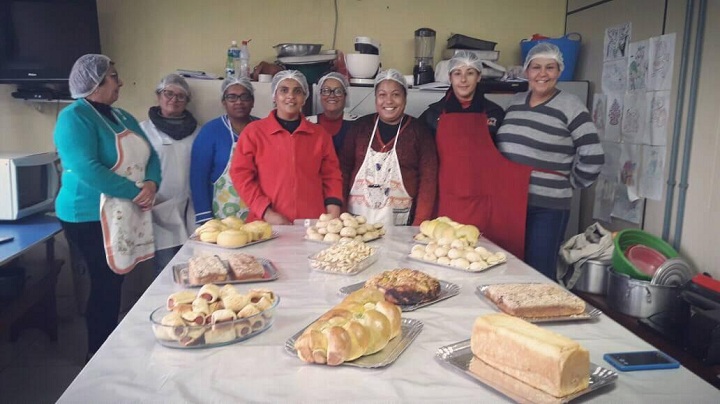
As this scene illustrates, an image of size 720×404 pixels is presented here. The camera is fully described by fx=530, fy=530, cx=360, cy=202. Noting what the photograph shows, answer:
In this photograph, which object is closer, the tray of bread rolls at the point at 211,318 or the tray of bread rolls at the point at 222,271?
the tray of bread rolls at the point at 211,318

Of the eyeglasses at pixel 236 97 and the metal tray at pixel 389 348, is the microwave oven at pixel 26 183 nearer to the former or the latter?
the eyeglasses at pixel 236 97

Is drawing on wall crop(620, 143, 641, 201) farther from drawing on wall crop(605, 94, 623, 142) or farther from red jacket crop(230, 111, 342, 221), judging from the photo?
red jacket crop(230, 111, 342, 221)

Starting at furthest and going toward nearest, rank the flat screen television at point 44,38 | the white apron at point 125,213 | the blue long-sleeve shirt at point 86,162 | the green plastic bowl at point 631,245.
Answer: the flat screen television at point 44,38, the green plastic bowl at point 631,245, the white apron at point 125,213, the blue long-sleeve shirt at point 86,162

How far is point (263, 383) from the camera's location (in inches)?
→ 36.6

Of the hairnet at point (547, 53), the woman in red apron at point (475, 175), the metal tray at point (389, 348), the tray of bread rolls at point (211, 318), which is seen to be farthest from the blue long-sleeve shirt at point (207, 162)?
the metal tray at point (389, 348)

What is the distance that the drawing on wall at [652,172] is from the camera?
2865 millimetres

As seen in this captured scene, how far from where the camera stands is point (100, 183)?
2252 millimetres

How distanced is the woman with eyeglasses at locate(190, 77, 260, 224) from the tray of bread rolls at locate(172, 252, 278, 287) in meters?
1.27

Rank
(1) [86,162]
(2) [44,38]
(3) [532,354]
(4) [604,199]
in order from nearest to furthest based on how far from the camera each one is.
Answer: (3) [532,354] < (1) [86,162] < (2) [44,38] < (4) [604,199]

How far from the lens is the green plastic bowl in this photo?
2.60 m

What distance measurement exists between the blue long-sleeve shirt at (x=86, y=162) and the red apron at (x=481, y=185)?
1.46 m

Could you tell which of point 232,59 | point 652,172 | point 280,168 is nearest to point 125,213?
point 280,168

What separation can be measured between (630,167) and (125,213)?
2746 millimetres

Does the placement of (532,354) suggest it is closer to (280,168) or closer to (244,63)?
(280,168)
